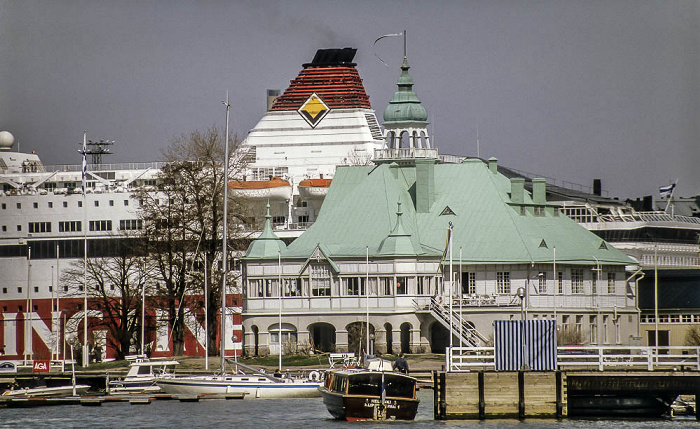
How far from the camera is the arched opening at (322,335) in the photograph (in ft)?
352

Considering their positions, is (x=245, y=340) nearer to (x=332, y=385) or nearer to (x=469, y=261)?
(x=469, y=261)

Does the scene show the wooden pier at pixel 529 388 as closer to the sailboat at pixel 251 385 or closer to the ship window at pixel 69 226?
the sailboat at pixel 251 385

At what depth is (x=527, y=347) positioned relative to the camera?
67.5 meters

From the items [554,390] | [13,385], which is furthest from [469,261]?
[554,390]

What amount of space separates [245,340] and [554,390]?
4484 centimetres

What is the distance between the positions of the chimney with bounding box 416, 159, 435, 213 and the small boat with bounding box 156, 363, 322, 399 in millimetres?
29121

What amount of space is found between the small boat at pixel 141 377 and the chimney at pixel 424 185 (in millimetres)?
24948

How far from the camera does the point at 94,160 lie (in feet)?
574

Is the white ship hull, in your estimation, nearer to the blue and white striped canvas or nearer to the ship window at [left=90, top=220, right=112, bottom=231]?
the blue and white striped canvas

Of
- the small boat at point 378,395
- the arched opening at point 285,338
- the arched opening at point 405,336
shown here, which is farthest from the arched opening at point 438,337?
the small boat at point 378,395

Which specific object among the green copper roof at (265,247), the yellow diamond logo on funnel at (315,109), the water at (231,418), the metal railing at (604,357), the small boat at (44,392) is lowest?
the water at (231,418)

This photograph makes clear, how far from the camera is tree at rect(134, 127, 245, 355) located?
10725cm

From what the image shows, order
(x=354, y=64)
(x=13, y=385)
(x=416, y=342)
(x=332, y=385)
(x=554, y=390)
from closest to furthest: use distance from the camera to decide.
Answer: (x=554, y=390) < (x=332, y=385) < (x=13, y=385) < (x=416, y=342) < (x=354, y=64)

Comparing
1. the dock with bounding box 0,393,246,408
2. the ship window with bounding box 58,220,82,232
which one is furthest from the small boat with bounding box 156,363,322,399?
the ship window with bounding box 58,220,82,232
